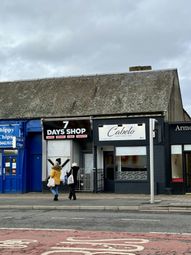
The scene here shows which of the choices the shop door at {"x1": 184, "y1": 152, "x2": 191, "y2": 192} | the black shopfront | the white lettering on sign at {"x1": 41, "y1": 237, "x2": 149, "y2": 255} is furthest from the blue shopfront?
the white lettering on sign at {"x1": 41, "y1": 237, "x2": 149, "y2": 255}

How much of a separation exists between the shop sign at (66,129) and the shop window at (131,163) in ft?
6.79

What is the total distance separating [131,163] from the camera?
25.0 metres

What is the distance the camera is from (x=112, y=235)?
1074cm

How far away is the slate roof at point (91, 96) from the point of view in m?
26.0

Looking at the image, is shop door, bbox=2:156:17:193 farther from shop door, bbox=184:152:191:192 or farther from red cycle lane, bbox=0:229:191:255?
red cycle lane, bbox=0:229:191:255

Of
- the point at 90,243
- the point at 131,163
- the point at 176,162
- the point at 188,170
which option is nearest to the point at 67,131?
the point at 131,163

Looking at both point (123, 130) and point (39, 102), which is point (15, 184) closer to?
point (39, 102)

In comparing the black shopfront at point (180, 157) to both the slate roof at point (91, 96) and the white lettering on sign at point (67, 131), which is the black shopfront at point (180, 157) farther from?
the white lettering on sign at point (67, 131)

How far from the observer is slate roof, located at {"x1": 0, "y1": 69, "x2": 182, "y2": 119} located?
26.0 m

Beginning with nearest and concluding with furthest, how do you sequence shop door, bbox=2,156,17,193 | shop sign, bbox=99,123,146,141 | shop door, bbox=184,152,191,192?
shop door, bbox=184,152,191,192, shop sign, bbox=99,123,146,141, shop door, bbox=2,156,17,193

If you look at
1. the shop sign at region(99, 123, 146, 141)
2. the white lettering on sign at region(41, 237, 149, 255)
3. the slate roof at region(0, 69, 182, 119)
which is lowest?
the white lettering on sign at region(41, 237, 149, 255)

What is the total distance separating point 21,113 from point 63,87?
129 inches

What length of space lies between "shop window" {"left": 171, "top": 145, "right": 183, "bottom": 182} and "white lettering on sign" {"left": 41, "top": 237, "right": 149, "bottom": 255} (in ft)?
47.8

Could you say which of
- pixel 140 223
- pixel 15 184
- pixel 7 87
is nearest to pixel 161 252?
pixel 140 223
